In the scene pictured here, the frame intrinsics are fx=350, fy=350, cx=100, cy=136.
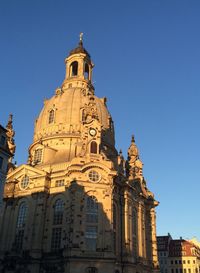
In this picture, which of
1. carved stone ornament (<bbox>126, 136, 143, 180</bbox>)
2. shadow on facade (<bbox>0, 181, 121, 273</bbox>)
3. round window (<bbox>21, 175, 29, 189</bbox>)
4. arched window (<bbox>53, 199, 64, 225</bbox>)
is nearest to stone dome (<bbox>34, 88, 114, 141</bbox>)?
carved stone ornament (<bbox>126, 136, 143, 180</bbox>)

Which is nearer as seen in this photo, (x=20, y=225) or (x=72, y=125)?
(x=20, y=225)

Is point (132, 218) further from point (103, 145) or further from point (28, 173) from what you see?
point (28, 173)

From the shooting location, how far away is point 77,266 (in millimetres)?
54406

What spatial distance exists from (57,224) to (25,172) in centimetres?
1317

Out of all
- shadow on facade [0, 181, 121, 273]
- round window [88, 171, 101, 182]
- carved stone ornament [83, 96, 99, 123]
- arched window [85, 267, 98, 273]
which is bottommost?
arched window [85, 267, 98, 273]

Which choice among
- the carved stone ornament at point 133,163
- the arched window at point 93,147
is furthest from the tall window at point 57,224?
the carved stone ornament at point 133,163

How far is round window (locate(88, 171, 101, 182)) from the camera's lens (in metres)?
62.1

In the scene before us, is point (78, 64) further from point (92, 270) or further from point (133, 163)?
point (92, 270)

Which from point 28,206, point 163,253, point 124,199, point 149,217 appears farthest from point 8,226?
point 163,253

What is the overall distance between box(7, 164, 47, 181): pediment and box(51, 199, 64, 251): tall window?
21.8ft

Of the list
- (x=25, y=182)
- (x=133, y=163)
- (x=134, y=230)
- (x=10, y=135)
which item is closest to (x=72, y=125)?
(x=25, y=182)

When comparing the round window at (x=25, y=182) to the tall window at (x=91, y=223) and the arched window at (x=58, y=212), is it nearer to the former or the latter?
the arched window at (x=58, y=212)

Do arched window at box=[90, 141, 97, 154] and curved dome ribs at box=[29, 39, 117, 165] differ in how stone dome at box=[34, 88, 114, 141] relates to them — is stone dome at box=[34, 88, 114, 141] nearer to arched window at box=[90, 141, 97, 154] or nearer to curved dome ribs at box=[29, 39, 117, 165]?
curved dome ribs at box=[29, 39, 117, 165]

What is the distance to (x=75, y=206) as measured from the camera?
192 feet
